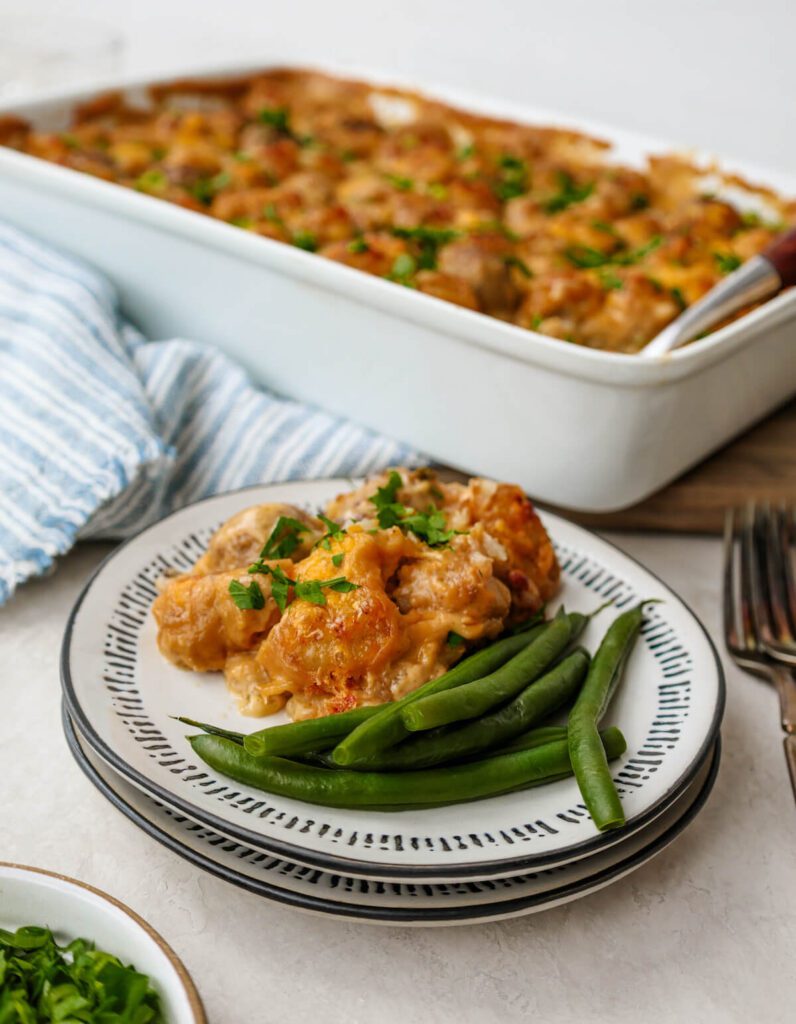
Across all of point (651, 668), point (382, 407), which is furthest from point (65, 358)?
point (651, 668)

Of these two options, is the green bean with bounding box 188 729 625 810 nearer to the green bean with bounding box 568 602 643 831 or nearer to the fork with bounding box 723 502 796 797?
the green bean with bounding box 568 602 643 831

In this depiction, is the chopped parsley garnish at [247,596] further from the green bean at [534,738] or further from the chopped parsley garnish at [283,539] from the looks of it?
the green bean at [534,738]

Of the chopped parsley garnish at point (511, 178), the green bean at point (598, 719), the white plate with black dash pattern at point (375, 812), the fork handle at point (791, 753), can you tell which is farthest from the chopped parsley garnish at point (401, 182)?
the fork handle at point (791, 753)

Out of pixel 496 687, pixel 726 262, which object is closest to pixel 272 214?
pixel 726 262

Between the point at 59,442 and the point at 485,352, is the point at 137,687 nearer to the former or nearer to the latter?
the point at 59,442

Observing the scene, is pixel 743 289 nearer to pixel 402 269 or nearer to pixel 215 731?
pixel 402 269
